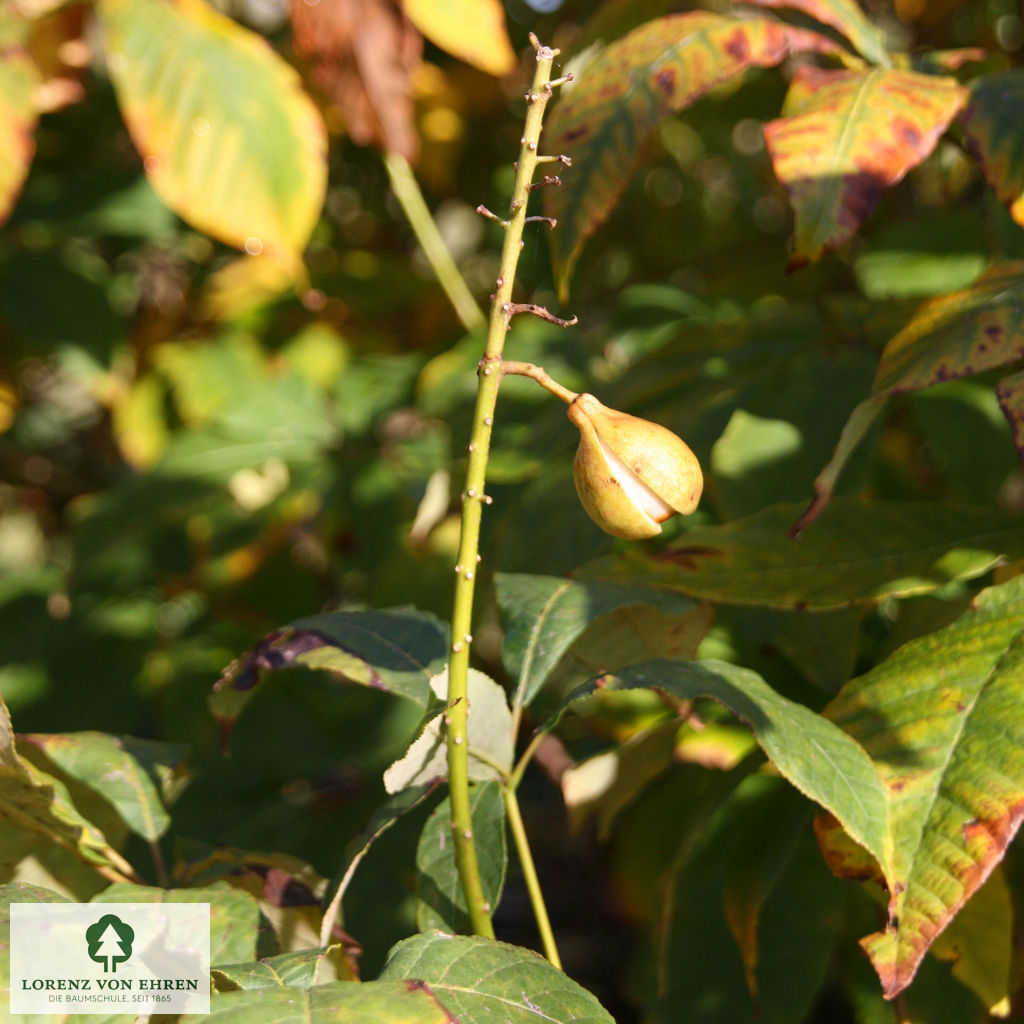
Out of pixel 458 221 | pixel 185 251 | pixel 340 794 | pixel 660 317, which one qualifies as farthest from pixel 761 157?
pixel 340 794

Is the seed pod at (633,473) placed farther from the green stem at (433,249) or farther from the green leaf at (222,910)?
the green stem at (433,249)

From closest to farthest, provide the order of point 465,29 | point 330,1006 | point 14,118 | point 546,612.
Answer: point 330,1006 < point 546,612 < point 14,118 < point 465,29

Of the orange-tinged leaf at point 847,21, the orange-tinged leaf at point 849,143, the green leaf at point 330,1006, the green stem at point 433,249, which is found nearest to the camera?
the green leaf at point 330,1006

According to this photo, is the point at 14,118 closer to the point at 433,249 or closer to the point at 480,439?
the point at 433,249

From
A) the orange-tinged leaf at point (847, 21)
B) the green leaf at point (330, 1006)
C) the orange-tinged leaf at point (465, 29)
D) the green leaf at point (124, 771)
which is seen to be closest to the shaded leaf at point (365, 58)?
the orange-tinged leaf at point (465, 29)

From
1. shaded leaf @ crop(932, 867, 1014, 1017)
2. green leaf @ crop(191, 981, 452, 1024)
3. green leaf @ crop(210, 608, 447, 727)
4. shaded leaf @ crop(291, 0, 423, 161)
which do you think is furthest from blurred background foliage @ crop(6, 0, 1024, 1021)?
green leaf @ crop(191, 981, 452, 1024)

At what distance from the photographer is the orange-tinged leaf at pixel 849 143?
28.4 inches

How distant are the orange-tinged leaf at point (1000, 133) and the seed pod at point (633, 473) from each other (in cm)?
42

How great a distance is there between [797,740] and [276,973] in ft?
1.00

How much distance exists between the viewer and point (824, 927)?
87 cm

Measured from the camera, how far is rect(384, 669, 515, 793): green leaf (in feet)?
1.88

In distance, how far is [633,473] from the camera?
497 mm

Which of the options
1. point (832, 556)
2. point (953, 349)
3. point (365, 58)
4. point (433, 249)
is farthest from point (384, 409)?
point (953, 349)

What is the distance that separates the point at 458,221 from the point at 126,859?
173 centimetres
